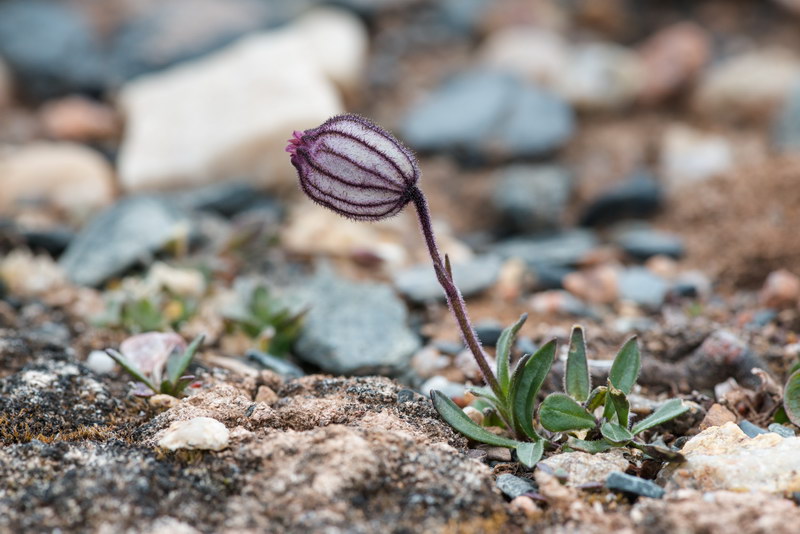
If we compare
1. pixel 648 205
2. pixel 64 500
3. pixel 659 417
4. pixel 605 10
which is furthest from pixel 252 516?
pixel 605 10

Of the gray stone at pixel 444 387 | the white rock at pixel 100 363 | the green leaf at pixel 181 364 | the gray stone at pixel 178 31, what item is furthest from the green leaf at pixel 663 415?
the gray stone at pixel 178 31

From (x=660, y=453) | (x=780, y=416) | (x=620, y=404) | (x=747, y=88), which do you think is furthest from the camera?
(x=747, y=88)

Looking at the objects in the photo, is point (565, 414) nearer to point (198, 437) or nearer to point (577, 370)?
point (577, 370)

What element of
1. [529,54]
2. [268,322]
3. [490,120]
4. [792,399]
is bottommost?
[268,322]

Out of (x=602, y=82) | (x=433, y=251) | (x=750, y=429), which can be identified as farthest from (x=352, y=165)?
(x=602, y=82)

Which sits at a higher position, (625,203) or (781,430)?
(625,203)

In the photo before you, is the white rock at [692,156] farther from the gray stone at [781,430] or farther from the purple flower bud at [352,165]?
the purple flower bud at [352,165]
